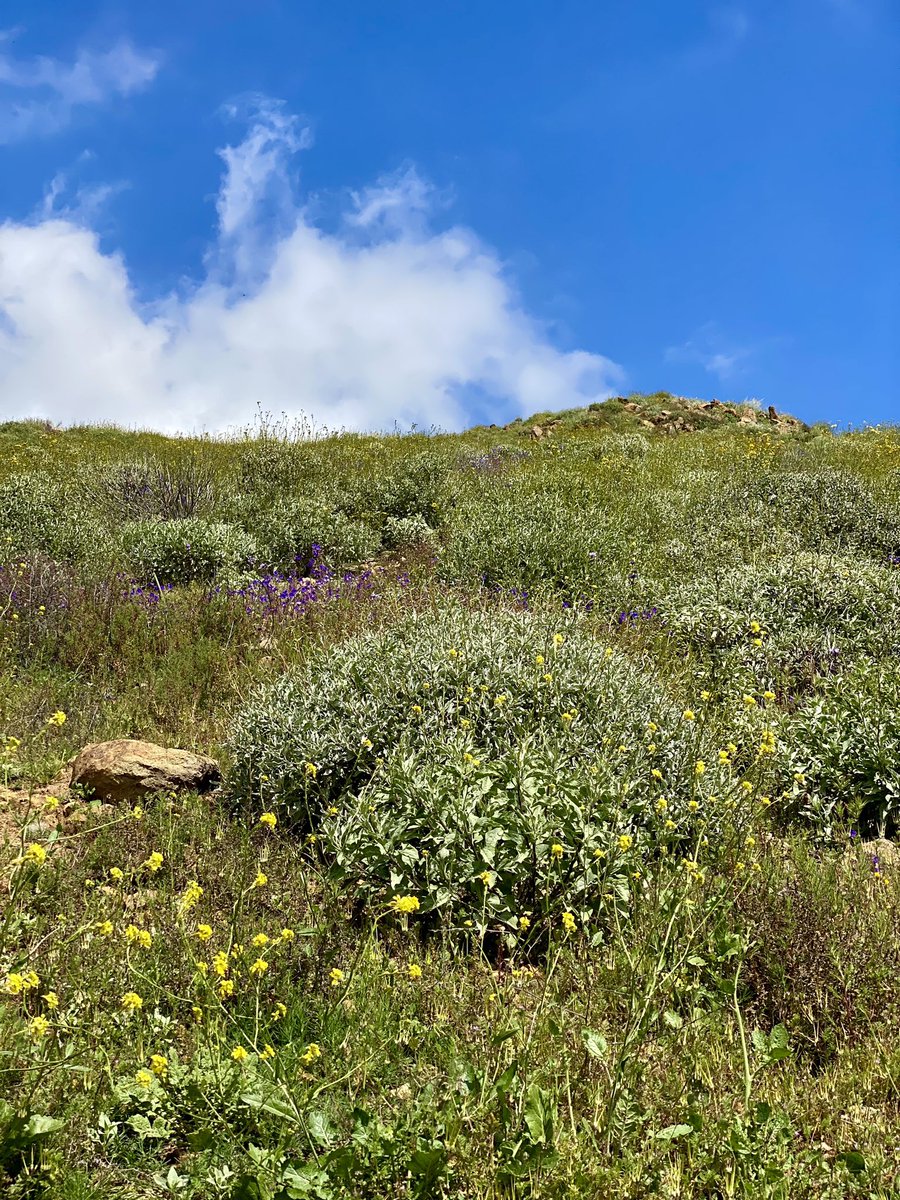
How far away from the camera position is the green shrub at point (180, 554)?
28.9 ft

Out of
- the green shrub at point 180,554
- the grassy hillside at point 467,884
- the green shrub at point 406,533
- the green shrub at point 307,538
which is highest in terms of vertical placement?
the green shrub at point 406,533

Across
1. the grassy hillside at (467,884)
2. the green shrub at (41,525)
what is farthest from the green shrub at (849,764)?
the green shrub at (41,525)

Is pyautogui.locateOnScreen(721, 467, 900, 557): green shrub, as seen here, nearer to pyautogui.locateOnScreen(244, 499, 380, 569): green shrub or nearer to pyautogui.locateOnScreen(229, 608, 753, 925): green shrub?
pyautogui.locateOnScreen(244, 499, 380, 569): green shrub

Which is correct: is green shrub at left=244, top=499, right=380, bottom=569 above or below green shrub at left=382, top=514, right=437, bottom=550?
below

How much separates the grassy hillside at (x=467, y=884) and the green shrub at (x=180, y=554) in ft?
1.45

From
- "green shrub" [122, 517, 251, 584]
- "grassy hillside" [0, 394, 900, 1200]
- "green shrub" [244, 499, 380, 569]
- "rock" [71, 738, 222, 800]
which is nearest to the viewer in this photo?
"grassy hillside" [0, 394, 900, 1200]

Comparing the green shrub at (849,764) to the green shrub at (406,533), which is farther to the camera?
the green shrub at (406,533)

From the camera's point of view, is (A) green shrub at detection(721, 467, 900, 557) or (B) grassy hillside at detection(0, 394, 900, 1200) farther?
A: (A) green shrub at detection(721, 467, 900, 557)

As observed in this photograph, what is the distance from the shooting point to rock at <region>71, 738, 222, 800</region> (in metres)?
4.22

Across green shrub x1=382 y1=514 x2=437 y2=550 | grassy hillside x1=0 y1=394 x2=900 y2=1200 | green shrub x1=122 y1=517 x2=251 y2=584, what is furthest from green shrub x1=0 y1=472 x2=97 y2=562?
green shrub x1=382 y1=514 x2=437 y2=550

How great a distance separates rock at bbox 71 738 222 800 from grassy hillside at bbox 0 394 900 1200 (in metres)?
0.15

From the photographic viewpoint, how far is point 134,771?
422 centimetres

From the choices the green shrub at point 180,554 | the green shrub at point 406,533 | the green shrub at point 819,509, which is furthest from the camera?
the green shrub at point 406,533

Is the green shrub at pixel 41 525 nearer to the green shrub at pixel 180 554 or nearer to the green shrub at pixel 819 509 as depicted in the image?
the green shrub at pixel 180 554
